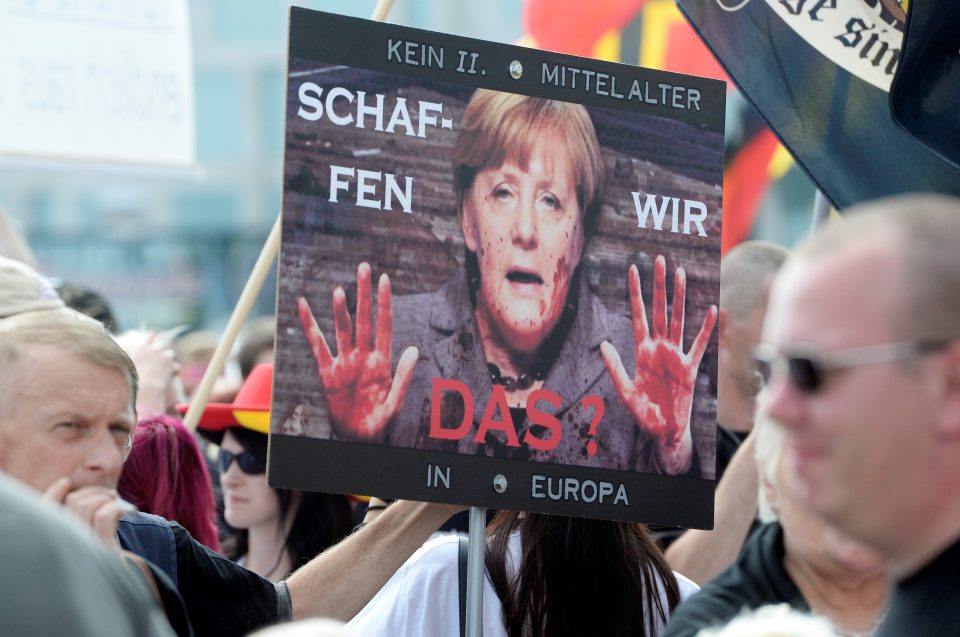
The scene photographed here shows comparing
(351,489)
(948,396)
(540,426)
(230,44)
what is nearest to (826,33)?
(540,426)

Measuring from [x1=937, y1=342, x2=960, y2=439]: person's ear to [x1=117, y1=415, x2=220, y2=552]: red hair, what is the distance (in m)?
2.56

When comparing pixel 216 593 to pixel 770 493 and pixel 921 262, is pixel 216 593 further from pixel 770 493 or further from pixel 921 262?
pixel 921 262

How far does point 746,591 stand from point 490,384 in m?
0.76

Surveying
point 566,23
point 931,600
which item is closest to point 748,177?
point 566,23

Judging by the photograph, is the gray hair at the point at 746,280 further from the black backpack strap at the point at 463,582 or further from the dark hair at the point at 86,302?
the black backpack strap at the point at 463,582

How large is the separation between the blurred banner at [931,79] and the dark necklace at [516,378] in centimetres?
127

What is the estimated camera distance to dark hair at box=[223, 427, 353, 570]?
5262mm

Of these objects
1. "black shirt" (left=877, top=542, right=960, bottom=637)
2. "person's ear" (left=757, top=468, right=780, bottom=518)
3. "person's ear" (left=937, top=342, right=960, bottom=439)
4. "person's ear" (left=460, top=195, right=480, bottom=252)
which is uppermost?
"person's ear" (left=460, top=195, right=480, bottom=252)

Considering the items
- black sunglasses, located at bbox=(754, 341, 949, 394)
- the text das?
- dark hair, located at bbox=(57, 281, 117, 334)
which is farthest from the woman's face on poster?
dark hair, located at bbox=(57, 281, 117, 334)

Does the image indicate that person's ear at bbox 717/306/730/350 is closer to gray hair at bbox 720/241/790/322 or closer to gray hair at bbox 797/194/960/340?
gray hair at bbox 720/241/790/322

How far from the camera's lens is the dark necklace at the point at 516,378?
328 centimetres

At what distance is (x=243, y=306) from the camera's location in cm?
408

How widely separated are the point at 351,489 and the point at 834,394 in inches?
53.2

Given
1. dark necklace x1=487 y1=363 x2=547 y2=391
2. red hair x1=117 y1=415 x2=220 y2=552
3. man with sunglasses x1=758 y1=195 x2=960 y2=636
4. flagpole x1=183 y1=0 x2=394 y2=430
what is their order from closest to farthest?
man with sunglasses x1=758 y1=195 x2=960 y2=636, dark necklace x1=487 y1=363 x2=547 y2=391, flagpole x1=183 y1=0 x2=394 y2=430, red hair x1=117 y1=415 x2=220 y2=552
